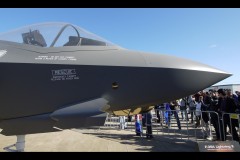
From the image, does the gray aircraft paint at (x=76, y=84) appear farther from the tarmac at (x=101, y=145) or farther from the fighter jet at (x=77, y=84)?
the tarmac at (x=101, y=145)

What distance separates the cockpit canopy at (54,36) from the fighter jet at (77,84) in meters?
0.27

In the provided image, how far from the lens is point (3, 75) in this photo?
10.6 ft

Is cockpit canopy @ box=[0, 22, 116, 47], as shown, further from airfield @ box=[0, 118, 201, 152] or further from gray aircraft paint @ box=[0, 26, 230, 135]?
airfield @ box=[0, 118, 201, 152]

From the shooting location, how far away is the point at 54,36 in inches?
153

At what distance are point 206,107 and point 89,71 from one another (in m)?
9.52

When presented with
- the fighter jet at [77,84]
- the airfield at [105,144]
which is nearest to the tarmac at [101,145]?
the airfield at [105,144]

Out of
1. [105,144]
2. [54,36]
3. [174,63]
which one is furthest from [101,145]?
[174,63]

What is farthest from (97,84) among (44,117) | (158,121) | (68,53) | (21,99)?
(158,121)

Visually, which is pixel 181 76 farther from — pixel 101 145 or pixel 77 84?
pixel 101 145

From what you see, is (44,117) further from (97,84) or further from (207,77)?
(207,77)

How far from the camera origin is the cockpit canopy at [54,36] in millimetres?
3824

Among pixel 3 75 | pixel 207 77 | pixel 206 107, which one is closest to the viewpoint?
pixel 3 75

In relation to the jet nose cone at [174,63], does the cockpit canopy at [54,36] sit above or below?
above

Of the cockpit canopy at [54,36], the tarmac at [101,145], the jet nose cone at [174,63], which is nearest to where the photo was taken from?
the jet nose cone at [174,63]
